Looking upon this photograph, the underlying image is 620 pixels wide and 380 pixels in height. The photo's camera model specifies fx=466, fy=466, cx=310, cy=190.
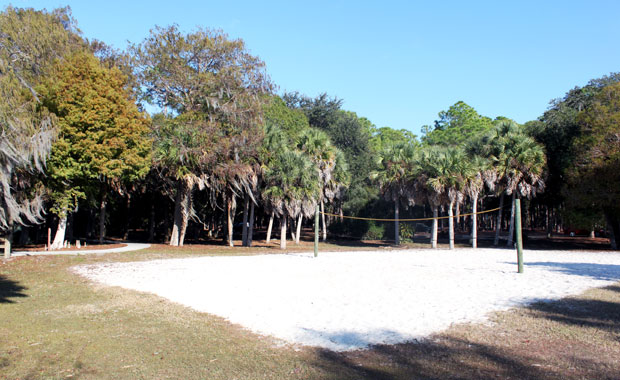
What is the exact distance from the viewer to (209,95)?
2556cm

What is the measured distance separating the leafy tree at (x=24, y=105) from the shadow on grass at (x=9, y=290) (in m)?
3.98

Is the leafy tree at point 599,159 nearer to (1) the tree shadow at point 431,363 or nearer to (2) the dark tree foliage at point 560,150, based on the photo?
(2) the dark tree foliage at point 560,150

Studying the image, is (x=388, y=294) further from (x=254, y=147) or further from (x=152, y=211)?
(x=152, y=211)

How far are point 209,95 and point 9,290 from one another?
53.8 ft

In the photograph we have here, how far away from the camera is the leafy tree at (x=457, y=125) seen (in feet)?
231

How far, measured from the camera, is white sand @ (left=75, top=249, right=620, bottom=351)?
7.31 m

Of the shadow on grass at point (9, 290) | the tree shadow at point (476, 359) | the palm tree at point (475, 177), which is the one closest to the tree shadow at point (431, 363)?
the tree shadow at point (476, 359)

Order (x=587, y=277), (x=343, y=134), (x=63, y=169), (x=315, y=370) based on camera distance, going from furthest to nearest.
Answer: (x=343, y=134) → (x=63, y=169) → (x=587, y=277) → (x=315, y=370)

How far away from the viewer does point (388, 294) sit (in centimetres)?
1033

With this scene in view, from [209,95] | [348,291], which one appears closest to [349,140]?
[209,95]

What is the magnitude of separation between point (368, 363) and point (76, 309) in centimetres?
615

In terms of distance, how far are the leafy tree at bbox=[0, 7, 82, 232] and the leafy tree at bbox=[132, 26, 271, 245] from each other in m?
4.57

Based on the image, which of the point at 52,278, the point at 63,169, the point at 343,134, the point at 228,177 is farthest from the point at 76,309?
the point at 343,134

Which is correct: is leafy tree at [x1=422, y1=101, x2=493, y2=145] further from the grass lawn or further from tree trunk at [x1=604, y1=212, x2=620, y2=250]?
the grass lawn
